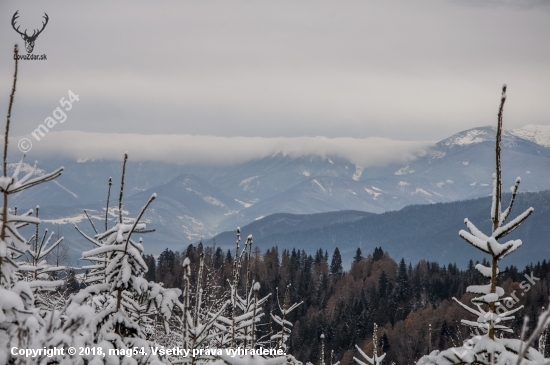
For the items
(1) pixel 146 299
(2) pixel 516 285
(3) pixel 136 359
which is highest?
(1) pixel 146 299

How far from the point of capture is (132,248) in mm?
6191

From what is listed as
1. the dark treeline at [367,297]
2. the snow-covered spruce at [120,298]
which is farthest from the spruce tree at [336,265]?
the snow-covered spruce at [120,298]

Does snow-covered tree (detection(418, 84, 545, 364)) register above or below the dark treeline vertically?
above

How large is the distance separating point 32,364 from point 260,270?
138 metres

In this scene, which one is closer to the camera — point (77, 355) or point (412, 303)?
point (77, 355)

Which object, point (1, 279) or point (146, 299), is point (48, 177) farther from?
point (146, 299)

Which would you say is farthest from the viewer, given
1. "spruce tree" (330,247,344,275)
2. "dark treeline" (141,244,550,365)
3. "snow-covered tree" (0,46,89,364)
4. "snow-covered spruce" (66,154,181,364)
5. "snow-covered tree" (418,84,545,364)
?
"spruce tree" (330,247,344,275)

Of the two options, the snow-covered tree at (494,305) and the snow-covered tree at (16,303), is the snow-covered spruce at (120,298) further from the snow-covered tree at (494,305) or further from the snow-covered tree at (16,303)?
the snow-covered tree at (494,305)

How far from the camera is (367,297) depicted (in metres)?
127

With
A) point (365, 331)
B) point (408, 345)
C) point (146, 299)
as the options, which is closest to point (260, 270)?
point (365, 331)

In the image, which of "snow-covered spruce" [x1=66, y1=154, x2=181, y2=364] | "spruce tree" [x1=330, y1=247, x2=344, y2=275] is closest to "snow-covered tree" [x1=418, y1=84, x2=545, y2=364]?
"snow-covered spruce" [x1=66, y1=154, x2=181, y2=364]

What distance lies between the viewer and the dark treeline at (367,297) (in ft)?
322

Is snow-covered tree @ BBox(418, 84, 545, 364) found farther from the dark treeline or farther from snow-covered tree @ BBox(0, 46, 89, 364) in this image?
the dark treeline

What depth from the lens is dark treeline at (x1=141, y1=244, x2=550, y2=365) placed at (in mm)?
98250
